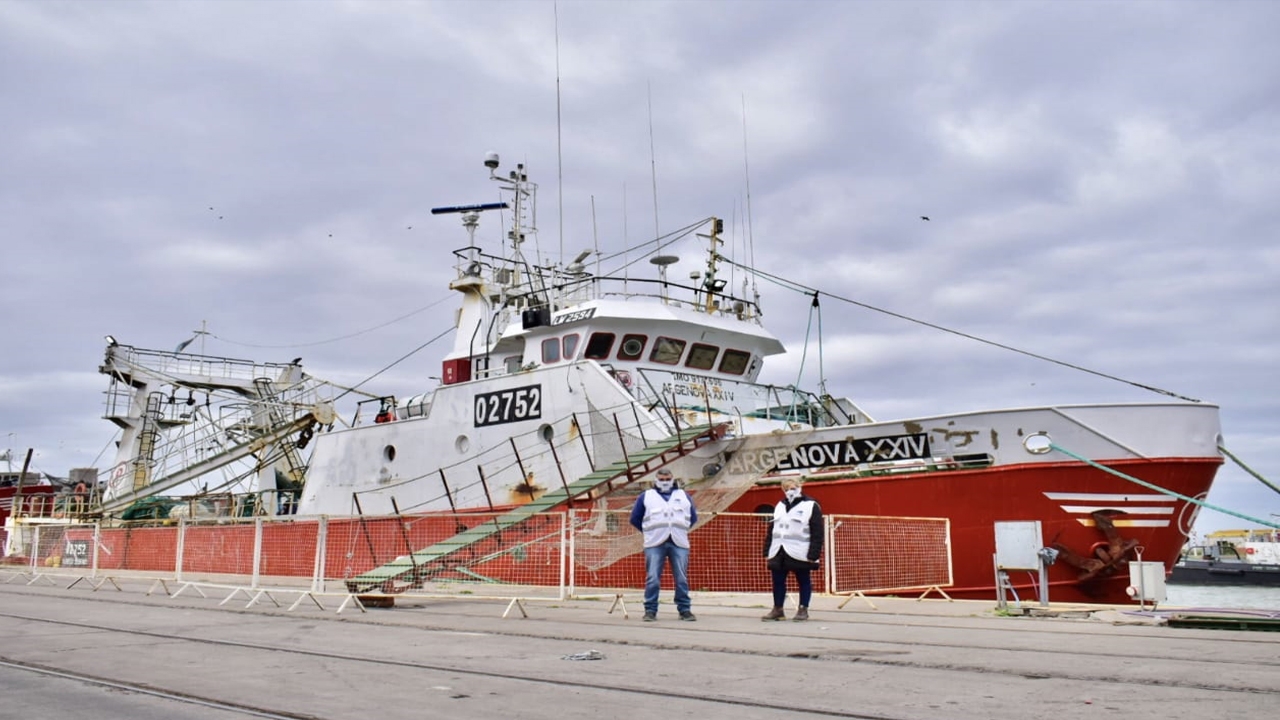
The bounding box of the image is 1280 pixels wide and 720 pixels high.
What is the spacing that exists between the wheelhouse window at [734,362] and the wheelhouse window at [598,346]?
7.84 feet

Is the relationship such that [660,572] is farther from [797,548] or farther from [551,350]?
[551,350]

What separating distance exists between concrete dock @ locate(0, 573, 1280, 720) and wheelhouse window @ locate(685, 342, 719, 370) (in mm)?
7968

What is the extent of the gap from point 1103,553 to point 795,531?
4.79 meters

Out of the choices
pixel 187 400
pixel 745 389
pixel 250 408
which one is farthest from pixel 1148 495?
pixel 187 400

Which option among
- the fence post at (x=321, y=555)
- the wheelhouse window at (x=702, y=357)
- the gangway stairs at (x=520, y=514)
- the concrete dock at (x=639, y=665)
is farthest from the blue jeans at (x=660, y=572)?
the wheelhouse window at (x=702, y=357)

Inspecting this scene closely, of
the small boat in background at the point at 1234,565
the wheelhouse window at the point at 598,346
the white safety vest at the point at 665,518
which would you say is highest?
the wheelhouse window at the point at 598,346

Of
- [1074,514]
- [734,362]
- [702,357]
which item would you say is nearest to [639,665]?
[1074,514]

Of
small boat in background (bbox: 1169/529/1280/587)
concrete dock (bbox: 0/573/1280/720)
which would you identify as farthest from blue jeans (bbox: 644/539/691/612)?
small boat in background (bbox: 1169/529/1280/587)

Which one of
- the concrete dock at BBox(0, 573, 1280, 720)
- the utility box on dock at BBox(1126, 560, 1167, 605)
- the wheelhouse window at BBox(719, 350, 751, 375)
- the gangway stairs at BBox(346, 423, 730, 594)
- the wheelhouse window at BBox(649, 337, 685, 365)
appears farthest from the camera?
the wheelhouse window at BBox(719, 350, 751, 375)

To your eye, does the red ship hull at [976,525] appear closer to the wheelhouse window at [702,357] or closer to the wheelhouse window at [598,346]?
the wheelhouse window at [598,346]

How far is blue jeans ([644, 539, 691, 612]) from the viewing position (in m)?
9.00

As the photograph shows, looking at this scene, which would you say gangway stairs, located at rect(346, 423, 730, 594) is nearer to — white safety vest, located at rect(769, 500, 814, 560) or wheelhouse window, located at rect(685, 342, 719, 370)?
white safety vest, located at rect(769, 500, 814, 560)

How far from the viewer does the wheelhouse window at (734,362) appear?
1822 centimetres

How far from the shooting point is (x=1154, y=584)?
9.70 metres
